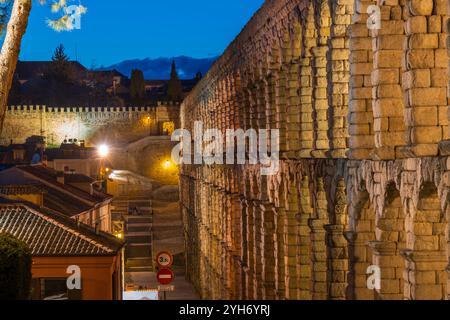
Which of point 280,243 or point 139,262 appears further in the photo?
point 139,262

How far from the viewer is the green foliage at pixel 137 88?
4840 inches

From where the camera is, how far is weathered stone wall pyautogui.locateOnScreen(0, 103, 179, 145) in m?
102

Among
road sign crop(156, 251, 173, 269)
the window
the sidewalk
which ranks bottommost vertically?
the sidewalk

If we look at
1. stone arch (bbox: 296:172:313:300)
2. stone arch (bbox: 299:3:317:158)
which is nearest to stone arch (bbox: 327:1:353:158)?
stone arch (bbox: 299:3:317:158)

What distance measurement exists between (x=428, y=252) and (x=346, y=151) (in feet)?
16.0

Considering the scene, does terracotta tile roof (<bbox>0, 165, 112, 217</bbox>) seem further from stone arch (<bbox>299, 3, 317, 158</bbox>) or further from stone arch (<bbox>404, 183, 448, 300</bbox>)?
stone arch (<bbox>404, 183, 448, 300</bbox>)

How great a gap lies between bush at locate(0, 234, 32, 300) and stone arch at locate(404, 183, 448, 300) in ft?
25.8

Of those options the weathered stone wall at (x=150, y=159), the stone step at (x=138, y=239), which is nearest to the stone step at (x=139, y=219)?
the stone step at (x=138, y=239)

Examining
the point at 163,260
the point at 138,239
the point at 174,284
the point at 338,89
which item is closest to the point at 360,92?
the point at 338,89

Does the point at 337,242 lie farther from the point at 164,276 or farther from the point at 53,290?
the point at 53,290

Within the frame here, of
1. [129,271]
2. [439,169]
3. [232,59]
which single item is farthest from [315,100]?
[129,271]

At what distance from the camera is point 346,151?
19.6 m

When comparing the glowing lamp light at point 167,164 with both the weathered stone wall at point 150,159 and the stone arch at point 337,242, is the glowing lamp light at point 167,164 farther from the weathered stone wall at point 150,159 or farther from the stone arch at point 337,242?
the stone arch at point 337,242
